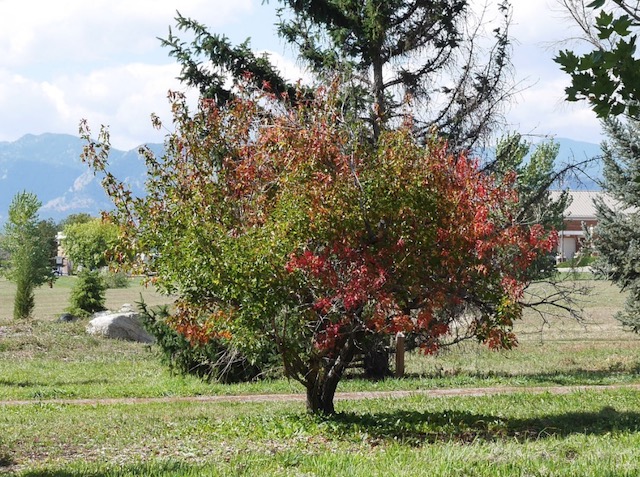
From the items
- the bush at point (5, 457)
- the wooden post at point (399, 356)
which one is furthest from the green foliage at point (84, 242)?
the bush at point (5, 457)

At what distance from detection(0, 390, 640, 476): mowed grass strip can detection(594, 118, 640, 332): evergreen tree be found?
411 inches

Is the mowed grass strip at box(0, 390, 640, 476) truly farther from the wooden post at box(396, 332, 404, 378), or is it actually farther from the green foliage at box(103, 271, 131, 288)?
the green foliage at box(103, 271, 131, 288)

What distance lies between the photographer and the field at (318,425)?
8.12m

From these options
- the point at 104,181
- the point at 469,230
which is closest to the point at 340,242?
the point at 469,230

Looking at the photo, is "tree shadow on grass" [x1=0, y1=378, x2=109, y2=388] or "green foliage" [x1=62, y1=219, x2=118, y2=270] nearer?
"tree shadow on grass" [x1=0, y1=378, x2=109, y2=388]

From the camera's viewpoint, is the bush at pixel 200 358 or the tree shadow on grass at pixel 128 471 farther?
the bush at pixel 200 358

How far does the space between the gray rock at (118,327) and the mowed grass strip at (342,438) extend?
1404 cm

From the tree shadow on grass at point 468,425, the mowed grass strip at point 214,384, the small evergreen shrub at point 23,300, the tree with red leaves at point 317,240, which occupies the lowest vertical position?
the mowed grass strip at point 214,384

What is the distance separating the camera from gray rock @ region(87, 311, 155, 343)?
29797 millimetres

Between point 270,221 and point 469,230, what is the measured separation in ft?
8.87

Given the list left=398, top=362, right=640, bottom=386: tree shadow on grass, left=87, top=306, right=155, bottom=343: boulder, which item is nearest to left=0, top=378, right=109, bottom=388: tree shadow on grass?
left=398, top=362, right=640, bottom=386: tree shadow on grass

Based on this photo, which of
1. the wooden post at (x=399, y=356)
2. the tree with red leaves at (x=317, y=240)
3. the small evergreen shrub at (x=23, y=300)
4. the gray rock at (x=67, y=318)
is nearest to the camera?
the tree with red leaves at (x=317, y=240)

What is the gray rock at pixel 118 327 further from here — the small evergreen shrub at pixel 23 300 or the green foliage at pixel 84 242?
the green foliage at pixel 84 242

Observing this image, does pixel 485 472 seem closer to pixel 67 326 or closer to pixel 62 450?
pixel 62 450
